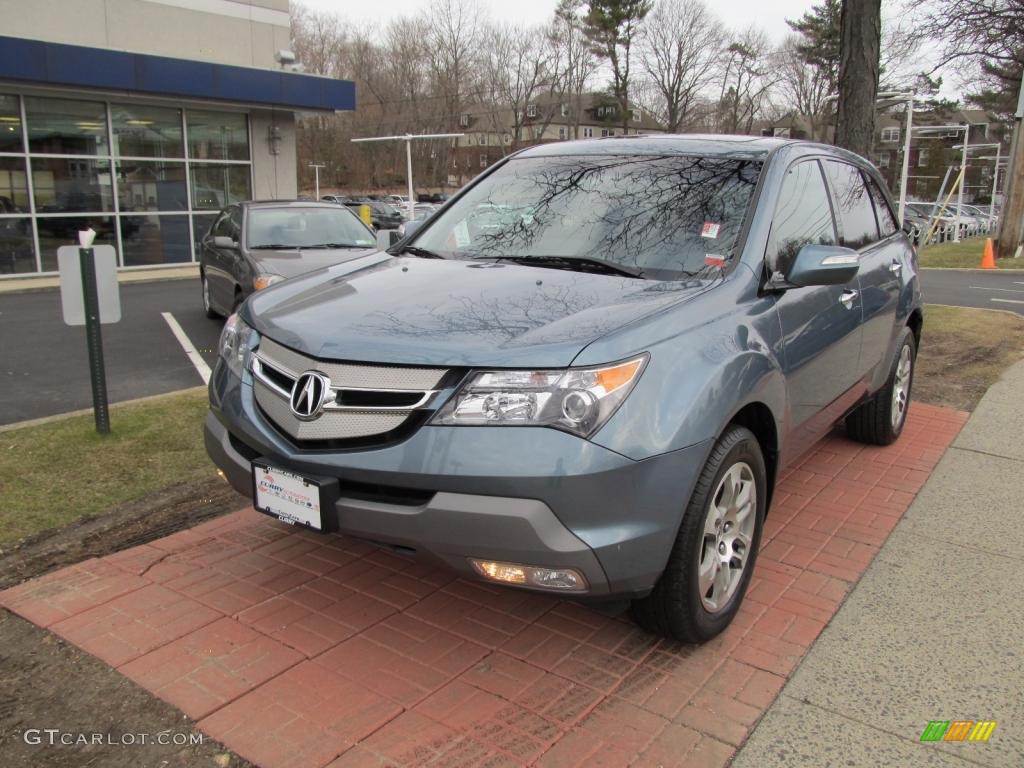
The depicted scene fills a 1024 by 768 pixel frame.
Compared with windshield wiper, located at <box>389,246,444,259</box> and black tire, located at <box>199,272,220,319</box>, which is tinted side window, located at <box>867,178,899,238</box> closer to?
windshield wiper, located at <box>389,246,444,259</box>

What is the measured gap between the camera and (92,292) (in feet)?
16.8

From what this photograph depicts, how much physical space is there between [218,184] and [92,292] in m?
14.4

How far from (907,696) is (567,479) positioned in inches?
58.0

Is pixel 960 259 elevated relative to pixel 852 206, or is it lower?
lower

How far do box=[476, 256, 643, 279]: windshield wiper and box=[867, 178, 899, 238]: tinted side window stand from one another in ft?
8.57

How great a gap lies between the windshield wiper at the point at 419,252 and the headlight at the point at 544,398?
1449 millimetres

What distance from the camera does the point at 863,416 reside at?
539cm

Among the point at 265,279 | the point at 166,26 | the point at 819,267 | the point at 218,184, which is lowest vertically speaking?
the point at 265,279

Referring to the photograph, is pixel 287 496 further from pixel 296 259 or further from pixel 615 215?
pixel 296 259

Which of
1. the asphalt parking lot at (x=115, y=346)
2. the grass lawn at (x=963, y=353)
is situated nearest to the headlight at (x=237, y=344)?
the asphalt parking lot at (x=115, y=346)

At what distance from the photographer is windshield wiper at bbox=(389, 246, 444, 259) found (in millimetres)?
3926

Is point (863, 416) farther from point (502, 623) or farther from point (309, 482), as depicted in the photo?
point (309, 482)

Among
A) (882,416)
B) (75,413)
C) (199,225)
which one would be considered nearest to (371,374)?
(882,416)

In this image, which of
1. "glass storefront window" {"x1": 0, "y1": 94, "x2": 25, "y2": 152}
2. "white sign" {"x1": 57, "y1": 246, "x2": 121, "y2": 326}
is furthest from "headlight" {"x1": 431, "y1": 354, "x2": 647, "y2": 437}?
"glass storefront window" {"x1": 0, "y1": 94, "x2": 25, "y2": 152}
